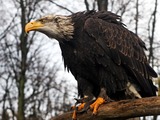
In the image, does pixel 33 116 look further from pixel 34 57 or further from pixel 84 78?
pixel 84 78

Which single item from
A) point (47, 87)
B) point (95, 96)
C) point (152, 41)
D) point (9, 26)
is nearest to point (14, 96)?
point (47, 87)

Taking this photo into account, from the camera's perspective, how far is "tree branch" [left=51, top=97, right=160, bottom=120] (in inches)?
185

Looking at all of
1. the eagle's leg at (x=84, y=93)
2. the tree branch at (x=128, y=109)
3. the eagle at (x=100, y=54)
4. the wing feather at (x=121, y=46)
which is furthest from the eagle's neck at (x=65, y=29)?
the tree branch at (x=128, y=109)

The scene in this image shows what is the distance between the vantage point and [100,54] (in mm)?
5867

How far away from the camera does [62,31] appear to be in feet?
19.5

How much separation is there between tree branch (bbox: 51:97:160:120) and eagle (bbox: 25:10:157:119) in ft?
1.04

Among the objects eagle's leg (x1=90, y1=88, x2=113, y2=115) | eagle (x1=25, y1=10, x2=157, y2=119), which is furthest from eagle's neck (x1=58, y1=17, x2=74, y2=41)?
eagle's leg (x1=90, y1=88, x2=113, y2=115)

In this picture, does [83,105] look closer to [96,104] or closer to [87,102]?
[87,102]

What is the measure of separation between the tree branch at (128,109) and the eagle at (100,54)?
1.04 ft

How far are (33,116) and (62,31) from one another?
22969 millimetres

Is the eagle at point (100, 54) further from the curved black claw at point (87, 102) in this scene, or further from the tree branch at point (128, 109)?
the tree branch at point (128, 109)

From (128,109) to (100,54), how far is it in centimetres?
124

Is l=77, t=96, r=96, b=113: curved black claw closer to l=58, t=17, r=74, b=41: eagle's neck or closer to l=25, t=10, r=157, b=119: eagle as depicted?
l=25, t=10, r=157, b=119: eagle

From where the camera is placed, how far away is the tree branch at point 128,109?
4.70 metres
